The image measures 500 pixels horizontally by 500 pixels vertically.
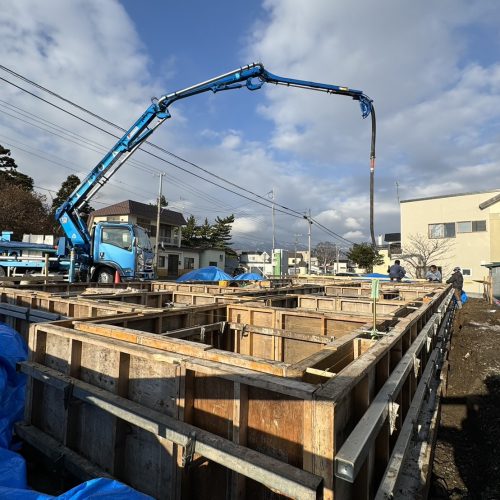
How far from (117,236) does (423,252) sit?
31.5 m

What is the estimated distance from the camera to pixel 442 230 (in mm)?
34781

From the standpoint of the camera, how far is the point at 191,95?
1496 centimetres

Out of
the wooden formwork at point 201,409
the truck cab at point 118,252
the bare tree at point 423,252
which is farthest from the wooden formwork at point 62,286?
the bare tree at point 423,252

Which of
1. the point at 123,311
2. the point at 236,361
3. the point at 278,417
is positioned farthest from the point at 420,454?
the point at 123,311

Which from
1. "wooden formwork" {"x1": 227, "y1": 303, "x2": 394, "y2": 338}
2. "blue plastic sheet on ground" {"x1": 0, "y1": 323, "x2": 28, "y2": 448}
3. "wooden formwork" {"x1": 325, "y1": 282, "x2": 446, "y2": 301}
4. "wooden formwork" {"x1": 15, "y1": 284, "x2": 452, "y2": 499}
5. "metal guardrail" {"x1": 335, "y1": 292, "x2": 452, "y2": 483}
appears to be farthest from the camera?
"wooden formwork" {"x1": 325, "y1": 282, "x2": 446, "y2": 301}

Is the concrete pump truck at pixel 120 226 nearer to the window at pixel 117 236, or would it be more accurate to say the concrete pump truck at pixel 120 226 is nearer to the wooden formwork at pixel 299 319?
the window at pixel 117 236

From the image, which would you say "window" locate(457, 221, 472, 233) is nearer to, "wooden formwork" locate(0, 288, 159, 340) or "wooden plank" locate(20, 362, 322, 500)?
→ "wooden formwork" locate(0, 288, 159, 340)

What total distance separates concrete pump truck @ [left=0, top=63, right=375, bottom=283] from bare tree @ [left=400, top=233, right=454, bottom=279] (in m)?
24.7

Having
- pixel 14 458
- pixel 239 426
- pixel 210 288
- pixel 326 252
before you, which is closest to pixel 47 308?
pixel 14 458

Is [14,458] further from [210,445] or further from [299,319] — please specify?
[299,319]

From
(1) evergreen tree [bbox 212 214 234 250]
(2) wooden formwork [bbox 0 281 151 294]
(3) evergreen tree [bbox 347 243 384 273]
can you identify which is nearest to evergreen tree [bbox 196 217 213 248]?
(1) evergreen tree [bbox 212 214 234 250]

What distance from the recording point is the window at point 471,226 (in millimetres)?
32606

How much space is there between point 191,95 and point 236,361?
14.7m

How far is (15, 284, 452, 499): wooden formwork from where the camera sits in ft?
7.06
